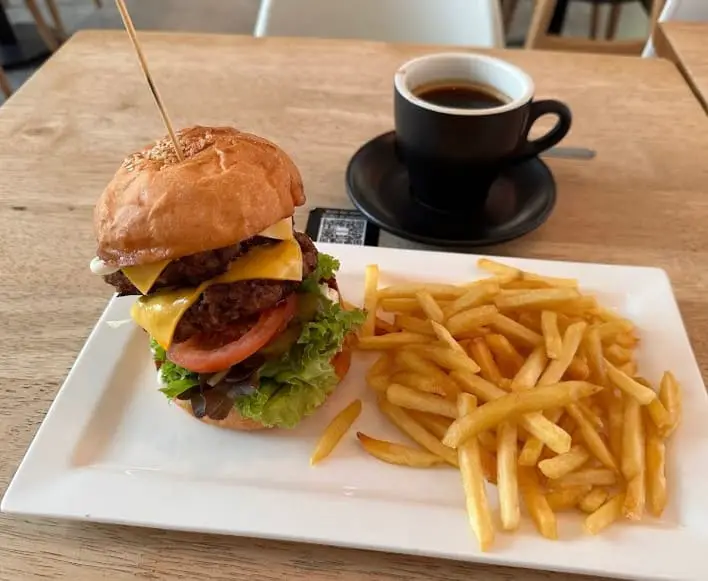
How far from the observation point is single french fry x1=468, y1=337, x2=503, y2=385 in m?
1.19

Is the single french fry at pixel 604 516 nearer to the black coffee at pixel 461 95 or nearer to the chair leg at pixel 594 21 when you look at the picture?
the black coffee at pixel 461 95

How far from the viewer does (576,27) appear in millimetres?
5355

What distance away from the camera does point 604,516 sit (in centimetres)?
101

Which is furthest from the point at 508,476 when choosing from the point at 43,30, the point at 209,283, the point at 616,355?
the point at 43,30

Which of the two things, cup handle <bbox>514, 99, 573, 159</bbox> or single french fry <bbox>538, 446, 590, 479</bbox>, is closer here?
single french fry <bbox>538, 446, 590, 479</bbox>

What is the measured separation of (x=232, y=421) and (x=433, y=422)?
0.36 metres

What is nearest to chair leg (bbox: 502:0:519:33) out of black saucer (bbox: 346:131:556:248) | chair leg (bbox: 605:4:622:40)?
chair leg (bbox: 605:4:622:40)

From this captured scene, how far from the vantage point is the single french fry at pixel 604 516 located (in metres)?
1.00

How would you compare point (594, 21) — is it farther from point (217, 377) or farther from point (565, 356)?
point (217, 377)

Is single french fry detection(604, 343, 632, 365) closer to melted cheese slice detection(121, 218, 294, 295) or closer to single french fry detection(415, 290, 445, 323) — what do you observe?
single french fry detection(415, 290, 445, 323)

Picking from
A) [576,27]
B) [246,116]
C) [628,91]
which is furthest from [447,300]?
[576,27]

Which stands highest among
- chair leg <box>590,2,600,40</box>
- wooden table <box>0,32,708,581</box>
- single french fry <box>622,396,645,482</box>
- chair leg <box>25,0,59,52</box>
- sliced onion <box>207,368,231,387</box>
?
sliced onion <box>207,368,231,387</box>

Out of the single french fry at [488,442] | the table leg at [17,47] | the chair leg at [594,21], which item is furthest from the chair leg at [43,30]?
the single french fry at [488,442]

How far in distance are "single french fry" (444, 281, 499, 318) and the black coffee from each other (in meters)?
0.50
